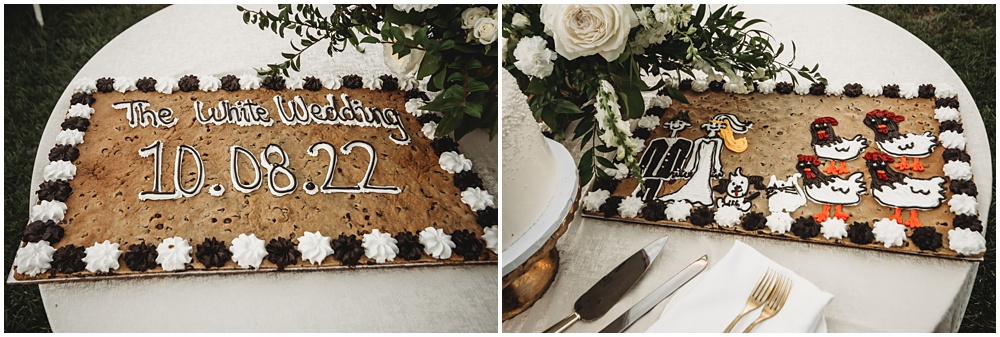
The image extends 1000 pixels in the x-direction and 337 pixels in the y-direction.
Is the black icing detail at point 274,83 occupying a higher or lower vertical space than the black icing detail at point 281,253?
higher

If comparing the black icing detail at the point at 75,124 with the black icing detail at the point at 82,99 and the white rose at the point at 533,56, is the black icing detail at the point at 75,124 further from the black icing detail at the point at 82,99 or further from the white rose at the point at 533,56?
the white rose at the point at 533,56

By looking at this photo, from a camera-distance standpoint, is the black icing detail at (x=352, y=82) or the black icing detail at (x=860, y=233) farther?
the black icing detail at (x=352, y=82)

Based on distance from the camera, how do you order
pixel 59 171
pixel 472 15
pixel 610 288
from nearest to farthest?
pixel 610 288 → pixel 472 15 → pixel 59 171

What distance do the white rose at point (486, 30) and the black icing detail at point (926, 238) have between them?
2.97 feet

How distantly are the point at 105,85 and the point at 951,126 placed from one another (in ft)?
7.21

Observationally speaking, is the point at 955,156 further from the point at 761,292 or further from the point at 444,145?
the point at 444,145

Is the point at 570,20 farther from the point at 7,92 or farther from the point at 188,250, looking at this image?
the point at 7,92

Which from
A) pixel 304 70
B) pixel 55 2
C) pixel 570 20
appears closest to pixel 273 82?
pixel 304 70

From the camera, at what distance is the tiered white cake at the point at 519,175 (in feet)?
3.75

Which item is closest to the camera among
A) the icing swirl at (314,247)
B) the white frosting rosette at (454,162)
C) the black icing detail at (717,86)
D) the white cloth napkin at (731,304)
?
the white cloth napkin at (731,304)

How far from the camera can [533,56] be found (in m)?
1.15

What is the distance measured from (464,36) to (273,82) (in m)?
0.70

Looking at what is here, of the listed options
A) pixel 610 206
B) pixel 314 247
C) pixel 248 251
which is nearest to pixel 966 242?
pixel 610 206

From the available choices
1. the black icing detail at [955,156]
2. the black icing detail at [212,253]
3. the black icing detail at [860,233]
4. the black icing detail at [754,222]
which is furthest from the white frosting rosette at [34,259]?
the black icing detail at [955,156]
